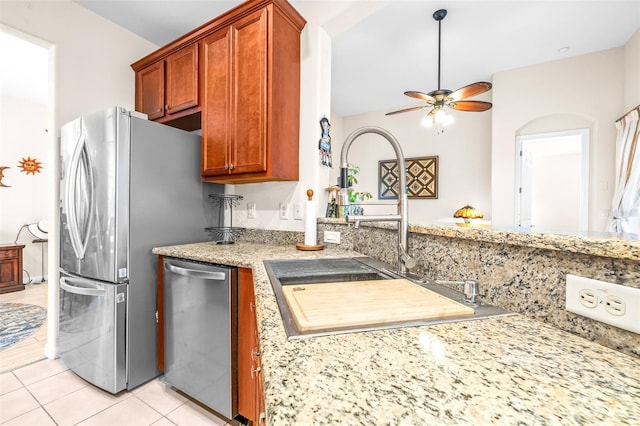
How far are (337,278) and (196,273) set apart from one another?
0.83 metres

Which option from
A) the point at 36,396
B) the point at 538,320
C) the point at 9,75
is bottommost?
the point at 36,396

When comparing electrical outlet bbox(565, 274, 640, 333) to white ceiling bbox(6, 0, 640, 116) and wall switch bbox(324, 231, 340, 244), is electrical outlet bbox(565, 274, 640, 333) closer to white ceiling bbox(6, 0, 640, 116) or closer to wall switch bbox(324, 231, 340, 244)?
wall switch bbox(324, 231, 340, 244)

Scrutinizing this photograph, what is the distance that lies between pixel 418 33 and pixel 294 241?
2327mm

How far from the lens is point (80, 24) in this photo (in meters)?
2.13

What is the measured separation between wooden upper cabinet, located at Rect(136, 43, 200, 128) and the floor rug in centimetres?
212

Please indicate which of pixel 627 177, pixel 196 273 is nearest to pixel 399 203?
pixel 196 273

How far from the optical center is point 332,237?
1.80 m

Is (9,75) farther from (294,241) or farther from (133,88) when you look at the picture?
(294,241)

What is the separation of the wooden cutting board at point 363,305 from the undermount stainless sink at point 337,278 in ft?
0.04

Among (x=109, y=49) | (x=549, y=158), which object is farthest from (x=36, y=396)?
(x=549, y=158)

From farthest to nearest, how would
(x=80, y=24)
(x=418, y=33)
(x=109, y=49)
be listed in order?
1. (x=418, y=33)
2. (x=109, y=49)
3. (x=80, y=24)

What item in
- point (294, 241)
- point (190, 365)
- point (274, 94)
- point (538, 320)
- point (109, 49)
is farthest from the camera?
point (109, 49)

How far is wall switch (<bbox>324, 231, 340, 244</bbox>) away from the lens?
1773 mm

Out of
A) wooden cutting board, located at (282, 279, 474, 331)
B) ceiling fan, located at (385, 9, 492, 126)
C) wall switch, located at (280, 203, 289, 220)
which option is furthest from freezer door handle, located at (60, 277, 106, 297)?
ceiling fan, located at (385, 9, 492, 126)
